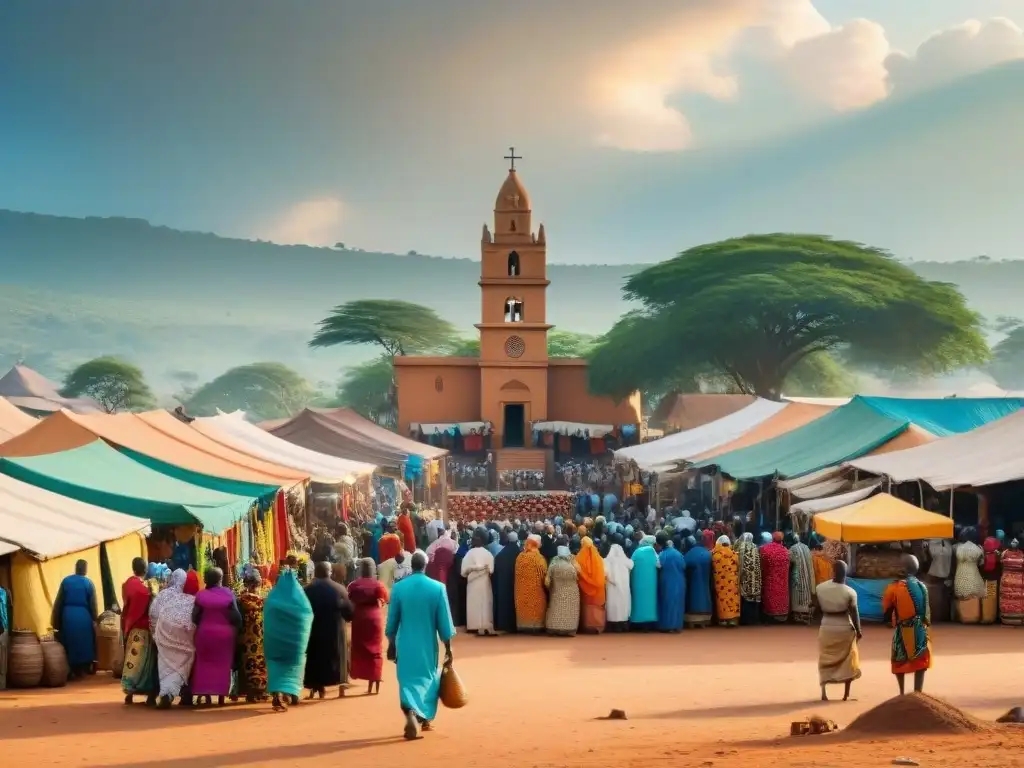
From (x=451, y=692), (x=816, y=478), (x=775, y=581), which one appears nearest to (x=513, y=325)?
(x=816, y=478)

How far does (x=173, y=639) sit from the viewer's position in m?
10.5

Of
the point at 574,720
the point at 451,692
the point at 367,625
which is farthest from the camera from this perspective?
the point at 367,625

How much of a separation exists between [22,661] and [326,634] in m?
2.65

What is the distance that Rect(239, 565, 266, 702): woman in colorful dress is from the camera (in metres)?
10.7

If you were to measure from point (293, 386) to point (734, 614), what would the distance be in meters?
118

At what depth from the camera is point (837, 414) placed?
22609mm

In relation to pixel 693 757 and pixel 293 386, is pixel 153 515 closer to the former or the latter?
pixel 693 757

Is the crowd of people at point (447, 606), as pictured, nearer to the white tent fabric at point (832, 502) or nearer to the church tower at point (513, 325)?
the white tent fabric at point (832, 502)

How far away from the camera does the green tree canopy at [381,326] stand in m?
73.7

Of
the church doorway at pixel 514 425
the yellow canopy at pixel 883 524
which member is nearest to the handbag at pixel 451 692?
the yellow canopy at pixel 883 524

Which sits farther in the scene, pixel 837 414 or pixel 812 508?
pixel 837 414

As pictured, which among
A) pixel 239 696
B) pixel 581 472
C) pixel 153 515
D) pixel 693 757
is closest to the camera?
pixel 693 757

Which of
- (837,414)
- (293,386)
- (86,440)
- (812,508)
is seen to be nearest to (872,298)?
(837,414)

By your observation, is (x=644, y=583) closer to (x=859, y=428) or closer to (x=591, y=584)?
(x=591, y=584)
